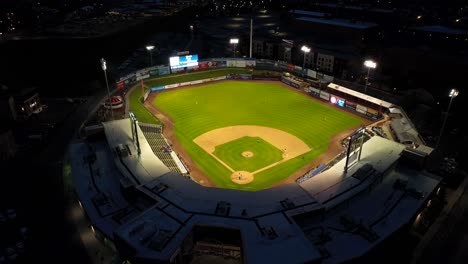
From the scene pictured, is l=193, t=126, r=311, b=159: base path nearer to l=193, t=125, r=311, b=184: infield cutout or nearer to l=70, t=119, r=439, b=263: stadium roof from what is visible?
l=193, t=125, r=311, b=184: infield cutout

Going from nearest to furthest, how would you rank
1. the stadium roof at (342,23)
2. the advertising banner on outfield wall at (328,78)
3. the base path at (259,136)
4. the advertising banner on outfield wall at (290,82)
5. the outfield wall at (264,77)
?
the base path at (259,136), the outfield wall at (264,77), the advertising banner on outfield wall at (328,78), the advertising banner on outfield wall at (290,82), the stadium roof at (342,23)

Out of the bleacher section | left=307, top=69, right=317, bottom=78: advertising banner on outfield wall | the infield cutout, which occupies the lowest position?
the infield cutout

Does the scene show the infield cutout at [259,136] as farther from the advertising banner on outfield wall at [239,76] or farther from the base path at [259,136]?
the advertising banner on outfield wall at [239,76]

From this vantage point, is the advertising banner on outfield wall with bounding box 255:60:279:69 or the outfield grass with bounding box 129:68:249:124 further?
the advertising banner on outfield wall with bounding box 255:60:279:69

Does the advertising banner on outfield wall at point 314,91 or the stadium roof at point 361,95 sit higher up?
the stadium roof at point 361,95

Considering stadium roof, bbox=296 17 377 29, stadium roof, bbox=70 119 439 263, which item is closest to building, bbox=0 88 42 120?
stadium roof, bbox=70 119 439 263

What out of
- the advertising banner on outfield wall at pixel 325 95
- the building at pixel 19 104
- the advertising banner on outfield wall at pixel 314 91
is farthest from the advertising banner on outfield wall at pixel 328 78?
the building at pixel 19 104

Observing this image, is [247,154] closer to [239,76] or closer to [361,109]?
[361,109]

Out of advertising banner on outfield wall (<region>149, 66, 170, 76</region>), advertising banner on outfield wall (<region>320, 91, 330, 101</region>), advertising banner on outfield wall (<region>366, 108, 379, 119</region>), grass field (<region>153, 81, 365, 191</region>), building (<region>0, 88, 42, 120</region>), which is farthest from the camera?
advertising banner on outfield wall (<region>149, 66, 170, 76</region>)
